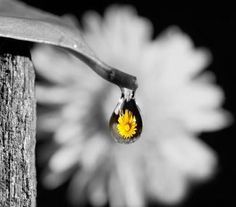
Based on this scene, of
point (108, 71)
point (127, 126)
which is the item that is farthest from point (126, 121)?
point (108, 71)

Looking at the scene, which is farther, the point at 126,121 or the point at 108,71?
the point at 126,121

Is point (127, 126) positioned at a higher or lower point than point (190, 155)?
lower

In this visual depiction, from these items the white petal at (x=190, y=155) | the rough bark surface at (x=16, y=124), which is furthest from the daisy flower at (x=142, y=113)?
the rough bark surface at (x=16, y=124)

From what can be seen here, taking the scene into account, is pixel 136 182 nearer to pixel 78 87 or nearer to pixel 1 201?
pixel 78 87

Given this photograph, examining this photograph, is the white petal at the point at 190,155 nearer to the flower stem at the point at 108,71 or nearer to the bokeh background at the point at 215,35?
the bokeh background at the point at 215,35

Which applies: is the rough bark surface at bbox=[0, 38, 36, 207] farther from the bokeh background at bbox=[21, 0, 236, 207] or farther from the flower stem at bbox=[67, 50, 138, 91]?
the bokeh background at bbox=[21, 0, 236, 207]

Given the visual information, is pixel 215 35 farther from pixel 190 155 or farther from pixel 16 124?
pixel 16 124
